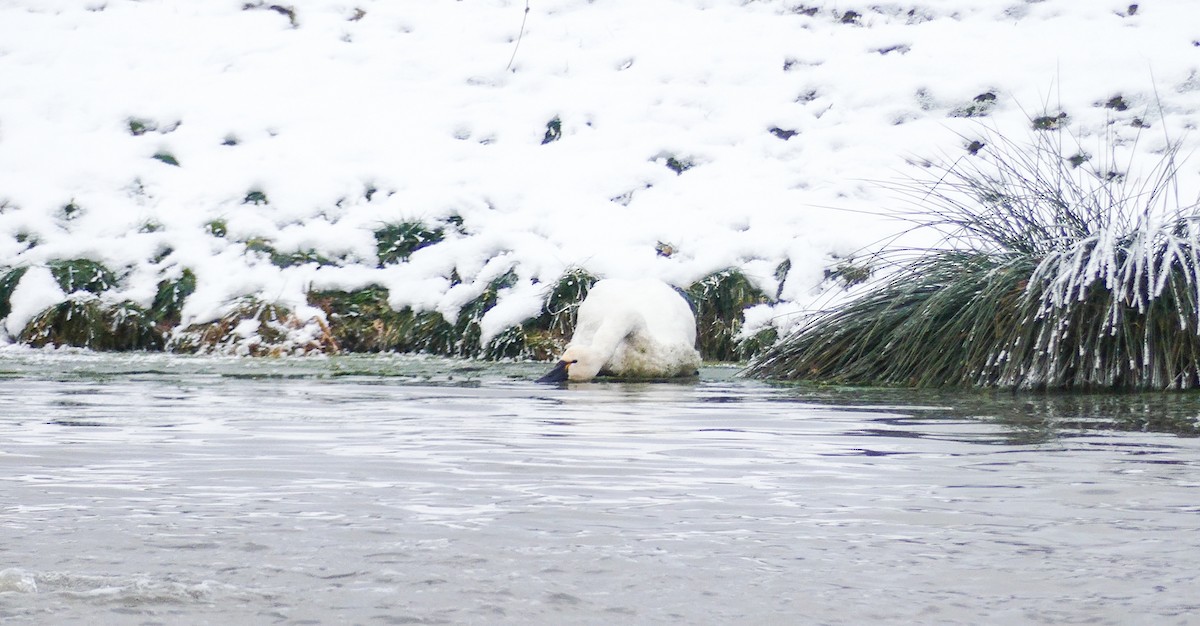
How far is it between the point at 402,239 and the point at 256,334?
5.49ft

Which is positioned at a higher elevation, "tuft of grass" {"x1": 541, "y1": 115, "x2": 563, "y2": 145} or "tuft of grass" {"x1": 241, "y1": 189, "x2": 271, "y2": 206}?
"tuft of grass" {"x1": 541, "y1": 115, "x2": 563, "y2": 145}

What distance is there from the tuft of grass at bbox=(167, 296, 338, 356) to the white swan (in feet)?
7.99

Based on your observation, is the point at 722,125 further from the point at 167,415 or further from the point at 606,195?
the point at 167,415

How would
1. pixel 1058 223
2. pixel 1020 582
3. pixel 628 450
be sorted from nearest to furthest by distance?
pixel 1020 582, pixel 628 450, pixel 1058 223

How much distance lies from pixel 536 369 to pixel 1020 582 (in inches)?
245

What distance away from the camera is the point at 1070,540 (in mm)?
2449

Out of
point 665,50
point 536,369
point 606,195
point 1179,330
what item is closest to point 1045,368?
point 1179,330

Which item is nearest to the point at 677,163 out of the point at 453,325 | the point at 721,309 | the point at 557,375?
the point at 721,309

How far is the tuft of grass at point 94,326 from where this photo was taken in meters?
9.79

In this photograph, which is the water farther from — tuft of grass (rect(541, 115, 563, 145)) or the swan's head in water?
tuft of grass (rect(541, 115, 563, 145))

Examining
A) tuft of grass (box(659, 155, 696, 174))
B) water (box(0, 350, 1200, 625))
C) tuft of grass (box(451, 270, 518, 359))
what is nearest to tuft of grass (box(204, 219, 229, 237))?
tuft of grass (box(451, 270, 518, 359))

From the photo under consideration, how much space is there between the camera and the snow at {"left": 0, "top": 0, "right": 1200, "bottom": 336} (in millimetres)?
10570

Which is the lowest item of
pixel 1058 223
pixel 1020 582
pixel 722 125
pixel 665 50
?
pixel 1020 582

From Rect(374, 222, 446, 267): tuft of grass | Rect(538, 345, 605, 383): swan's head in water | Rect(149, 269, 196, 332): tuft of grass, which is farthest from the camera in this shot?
Rect(374, 222, 446, 267): tuft of grass
